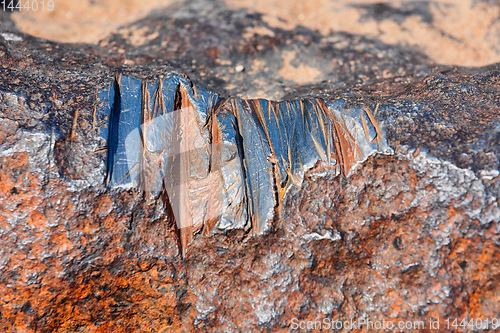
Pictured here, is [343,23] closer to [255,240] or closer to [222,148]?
[222,148]

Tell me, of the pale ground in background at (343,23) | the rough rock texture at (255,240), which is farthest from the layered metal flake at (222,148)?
the pale ground in background at (343,23)

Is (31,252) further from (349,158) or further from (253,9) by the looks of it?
(253,9)

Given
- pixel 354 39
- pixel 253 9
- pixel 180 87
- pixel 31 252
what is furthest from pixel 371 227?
pixel 253 9

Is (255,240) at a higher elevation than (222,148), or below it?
below

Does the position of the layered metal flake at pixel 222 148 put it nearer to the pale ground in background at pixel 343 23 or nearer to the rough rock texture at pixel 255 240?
the rough rock texture at pixel 255 240

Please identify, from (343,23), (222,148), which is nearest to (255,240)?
(222,148)

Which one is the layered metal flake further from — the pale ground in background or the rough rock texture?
the pale ground in background
